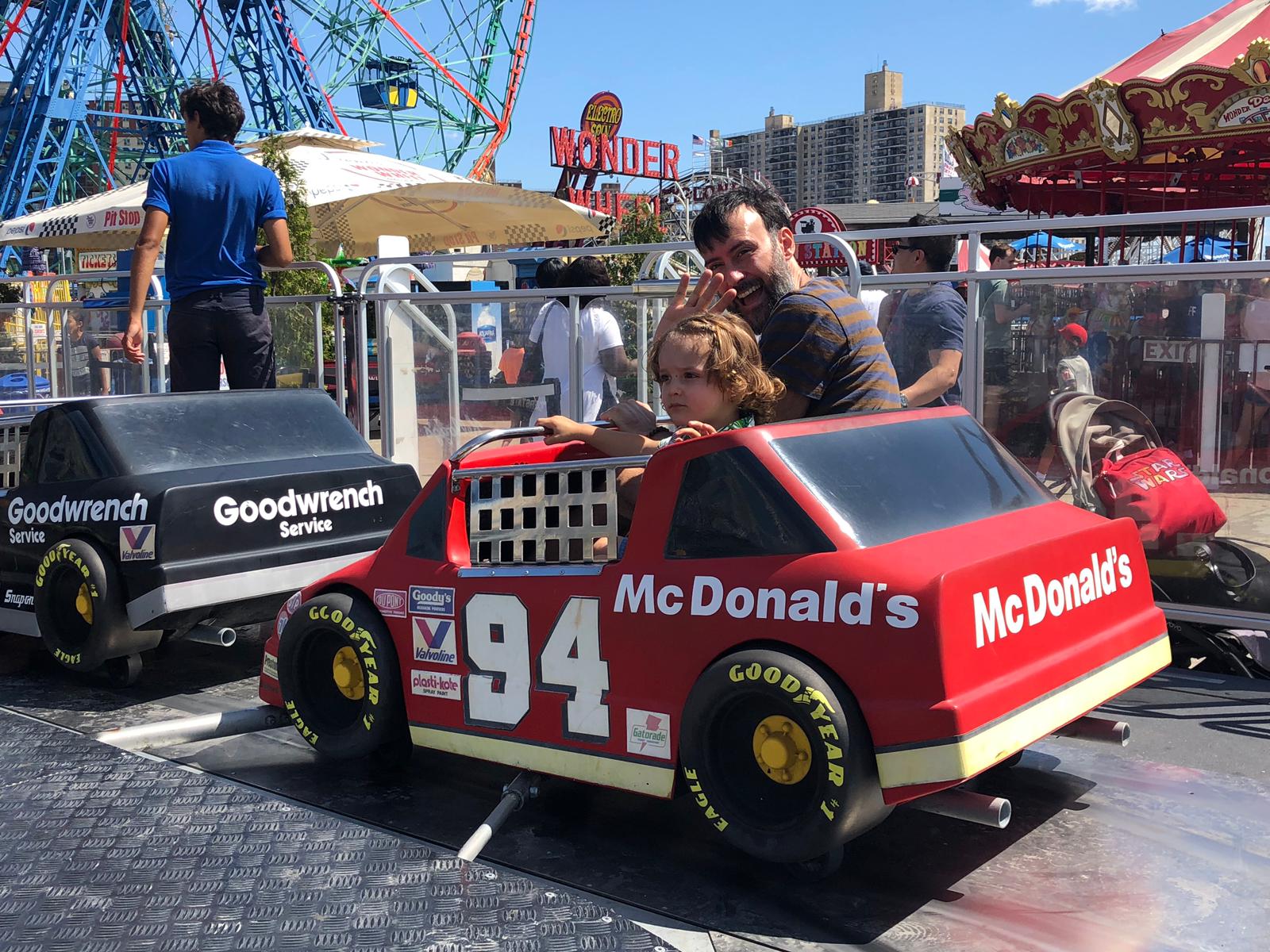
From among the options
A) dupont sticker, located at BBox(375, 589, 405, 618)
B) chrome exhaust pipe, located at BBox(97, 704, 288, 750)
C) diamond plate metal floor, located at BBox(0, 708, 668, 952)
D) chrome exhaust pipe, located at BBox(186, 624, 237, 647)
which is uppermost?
dupont sticker, located at BBox(375, 589, 405, 618)

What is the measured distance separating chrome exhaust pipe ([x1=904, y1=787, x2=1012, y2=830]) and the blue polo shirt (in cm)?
437

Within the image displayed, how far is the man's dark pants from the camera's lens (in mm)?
5988

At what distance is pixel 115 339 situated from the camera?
425 inches

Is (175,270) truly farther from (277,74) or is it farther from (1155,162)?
(277,74)

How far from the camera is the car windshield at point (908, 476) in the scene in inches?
121

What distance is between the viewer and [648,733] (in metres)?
3.20

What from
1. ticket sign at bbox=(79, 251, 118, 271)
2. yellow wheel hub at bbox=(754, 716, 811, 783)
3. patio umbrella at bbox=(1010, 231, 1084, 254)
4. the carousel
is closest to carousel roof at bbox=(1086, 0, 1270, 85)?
the carousel

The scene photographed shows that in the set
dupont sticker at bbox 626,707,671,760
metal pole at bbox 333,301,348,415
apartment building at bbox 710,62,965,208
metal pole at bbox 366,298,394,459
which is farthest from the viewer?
apartment building at bbox 710,62,965,208

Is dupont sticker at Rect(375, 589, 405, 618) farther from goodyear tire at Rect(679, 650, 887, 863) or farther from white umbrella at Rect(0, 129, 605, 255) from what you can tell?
white umbrella at Rect(0, 129, 605, 255)

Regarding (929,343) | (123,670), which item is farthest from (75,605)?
(929,343)

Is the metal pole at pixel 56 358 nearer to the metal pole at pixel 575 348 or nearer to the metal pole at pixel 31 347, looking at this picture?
the metal pole at pixel 31 347

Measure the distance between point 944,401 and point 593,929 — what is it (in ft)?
14.1

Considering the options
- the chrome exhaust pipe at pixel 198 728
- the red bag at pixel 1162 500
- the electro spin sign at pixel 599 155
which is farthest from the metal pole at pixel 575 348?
the electro spin sign at pixel 599 155

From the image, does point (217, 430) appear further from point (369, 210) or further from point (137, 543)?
point (369, 210)
